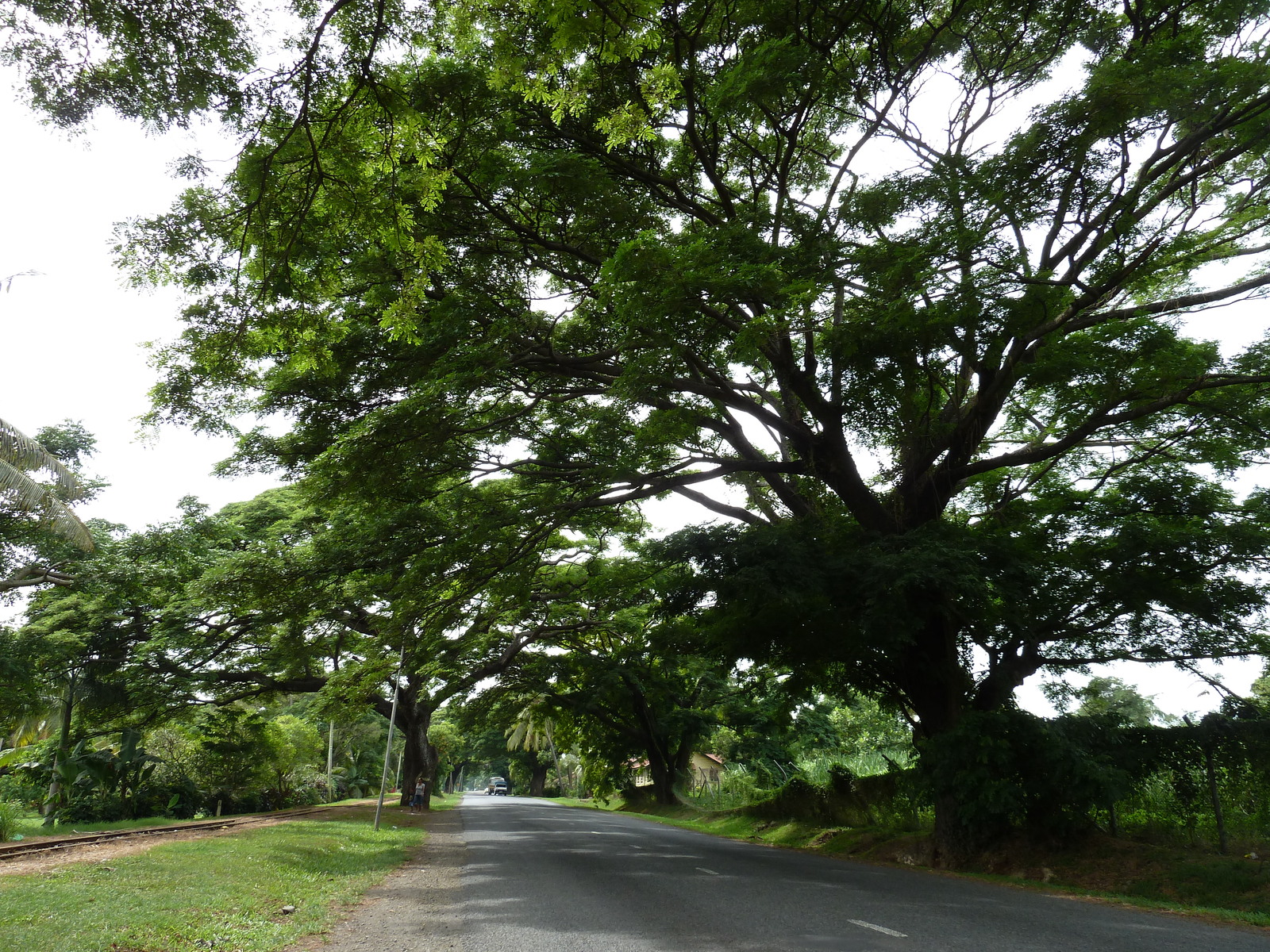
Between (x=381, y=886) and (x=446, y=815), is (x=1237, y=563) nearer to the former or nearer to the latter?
(x=381, y=886)

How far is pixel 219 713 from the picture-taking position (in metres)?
23.1

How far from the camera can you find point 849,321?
1016 centimetres

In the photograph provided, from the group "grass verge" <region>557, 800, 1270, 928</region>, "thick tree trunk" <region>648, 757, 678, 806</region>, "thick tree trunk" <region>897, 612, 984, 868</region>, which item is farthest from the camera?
"thick tree trunk" <region>648, 757, 678, 806</region>

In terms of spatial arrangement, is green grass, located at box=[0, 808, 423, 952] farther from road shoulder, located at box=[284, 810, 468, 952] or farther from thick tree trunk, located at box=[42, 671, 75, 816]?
thick tree trunk, located at box=[42, 671, 75, 816]

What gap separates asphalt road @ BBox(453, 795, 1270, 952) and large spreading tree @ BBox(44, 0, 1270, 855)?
10.9 feet

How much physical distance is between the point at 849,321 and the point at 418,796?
2587cm

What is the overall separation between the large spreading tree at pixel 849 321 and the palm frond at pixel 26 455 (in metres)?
3.42

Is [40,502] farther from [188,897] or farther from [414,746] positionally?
[414,746]

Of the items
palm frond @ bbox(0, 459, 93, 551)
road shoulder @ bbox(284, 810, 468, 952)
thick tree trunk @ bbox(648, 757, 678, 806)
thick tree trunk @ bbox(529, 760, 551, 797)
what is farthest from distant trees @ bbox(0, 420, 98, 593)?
thick tree trunk @ bbox(529, 760, 551, 797)

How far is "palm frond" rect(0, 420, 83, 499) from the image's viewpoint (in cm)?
1229

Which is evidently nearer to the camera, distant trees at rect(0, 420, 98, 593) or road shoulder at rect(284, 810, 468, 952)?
road shoulder at rect(284, 810, 468, 952)

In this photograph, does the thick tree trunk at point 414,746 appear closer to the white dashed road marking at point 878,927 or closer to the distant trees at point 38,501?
the distant trees at point 38,501

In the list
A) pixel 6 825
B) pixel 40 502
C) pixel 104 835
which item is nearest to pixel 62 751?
pixel 6 825

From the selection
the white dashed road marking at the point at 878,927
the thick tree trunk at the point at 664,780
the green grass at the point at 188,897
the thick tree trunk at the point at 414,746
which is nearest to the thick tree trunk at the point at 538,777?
the thick tree trunk at the point at 664,780
